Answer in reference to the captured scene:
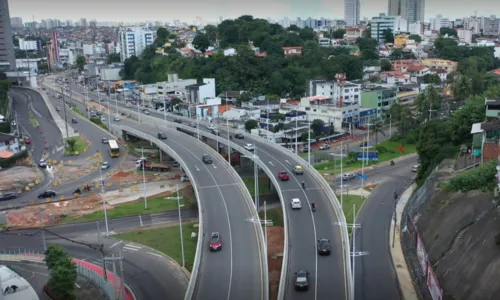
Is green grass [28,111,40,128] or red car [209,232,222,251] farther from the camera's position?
green grass [28,111,40,128]

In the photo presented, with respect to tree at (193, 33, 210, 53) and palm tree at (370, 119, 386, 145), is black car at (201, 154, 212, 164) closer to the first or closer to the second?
palm tree at (370, 119, 386, 145)

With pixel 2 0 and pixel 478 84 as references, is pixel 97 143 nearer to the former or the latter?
pixel 478 84

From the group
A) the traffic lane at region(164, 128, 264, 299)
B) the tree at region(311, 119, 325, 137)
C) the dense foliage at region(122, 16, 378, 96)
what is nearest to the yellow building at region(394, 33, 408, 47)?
the dense foliage at region(122, 16, 378, 96)

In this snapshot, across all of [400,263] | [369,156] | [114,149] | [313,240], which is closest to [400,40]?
[369,156]

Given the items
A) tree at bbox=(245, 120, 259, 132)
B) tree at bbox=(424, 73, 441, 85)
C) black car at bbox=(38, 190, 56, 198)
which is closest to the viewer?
black car at bbox=(38, 190, 56, 198)

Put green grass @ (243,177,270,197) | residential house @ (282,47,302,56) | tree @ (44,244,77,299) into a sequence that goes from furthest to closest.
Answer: residential house @ (282,47,302,56), green grass @ (243,177,270,197), tree @ (44,244,77,299)

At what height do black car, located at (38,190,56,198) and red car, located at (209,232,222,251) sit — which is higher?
red car, located at (209,232,222,251)
